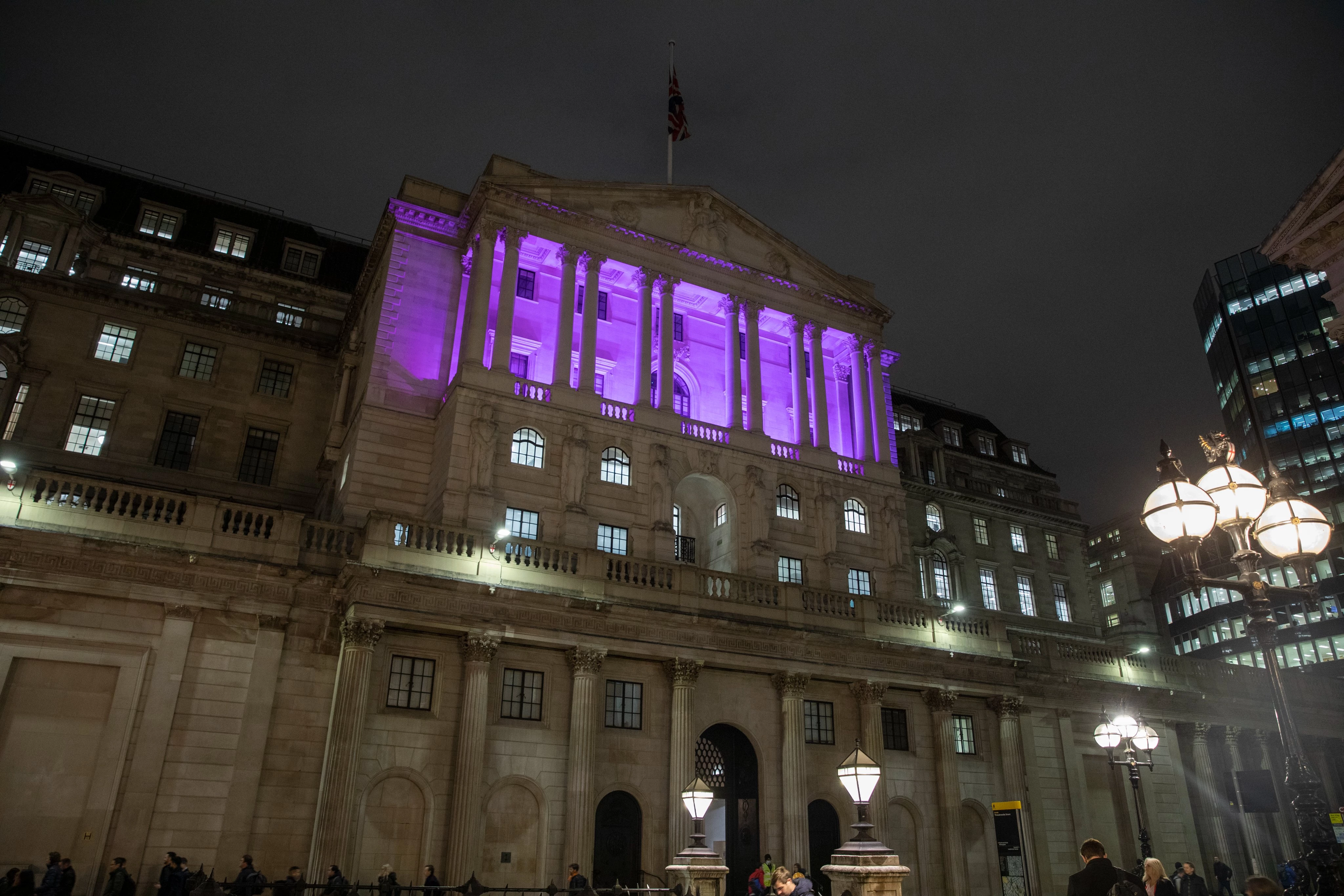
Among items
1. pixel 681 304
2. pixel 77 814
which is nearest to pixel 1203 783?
pixel 681 304

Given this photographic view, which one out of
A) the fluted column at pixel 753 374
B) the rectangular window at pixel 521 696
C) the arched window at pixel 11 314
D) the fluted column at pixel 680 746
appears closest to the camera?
the fluted column at pixel 680 746

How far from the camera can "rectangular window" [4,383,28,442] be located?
3638cm

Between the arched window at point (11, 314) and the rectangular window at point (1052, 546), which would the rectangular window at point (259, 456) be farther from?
the rectangular window at point (1052, 546)

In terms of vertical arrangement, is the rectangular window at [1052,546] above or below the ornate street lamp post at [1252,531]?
above

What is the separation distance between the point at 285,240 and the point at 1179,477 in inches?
1826

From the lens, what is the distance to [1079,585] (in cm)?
5881

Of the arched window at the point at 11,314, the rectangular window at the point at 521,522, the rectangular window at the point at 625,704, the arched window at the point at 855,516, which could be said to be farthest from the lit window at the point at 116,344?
the arched window at the point at 855,516

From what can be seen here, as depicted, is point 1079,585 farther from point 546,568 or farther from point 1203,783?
point 546,568

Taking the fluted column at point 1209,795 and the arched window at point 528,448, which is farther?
the fluted column at point 1209,795

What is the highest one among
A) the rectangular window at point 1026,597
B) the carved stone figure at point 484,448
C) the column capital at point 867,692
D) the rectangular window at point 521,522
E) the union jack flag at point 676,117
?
the union jack flag at point 676,117

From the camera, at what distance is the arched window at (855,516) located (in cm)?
3981

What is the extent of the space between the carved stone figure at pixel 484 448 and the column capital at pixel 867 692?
15104mm

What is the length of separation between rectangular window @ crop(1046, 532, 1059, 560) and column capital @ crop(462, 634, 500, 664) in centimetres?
4232

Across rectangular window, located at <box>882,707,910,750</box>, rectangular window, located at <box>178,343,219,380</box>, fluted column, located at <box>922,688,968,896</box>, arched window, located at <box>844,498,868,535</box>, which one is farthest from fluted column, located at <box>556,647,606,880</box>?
rectangular window, located at <box>178,343,219,380</box>
